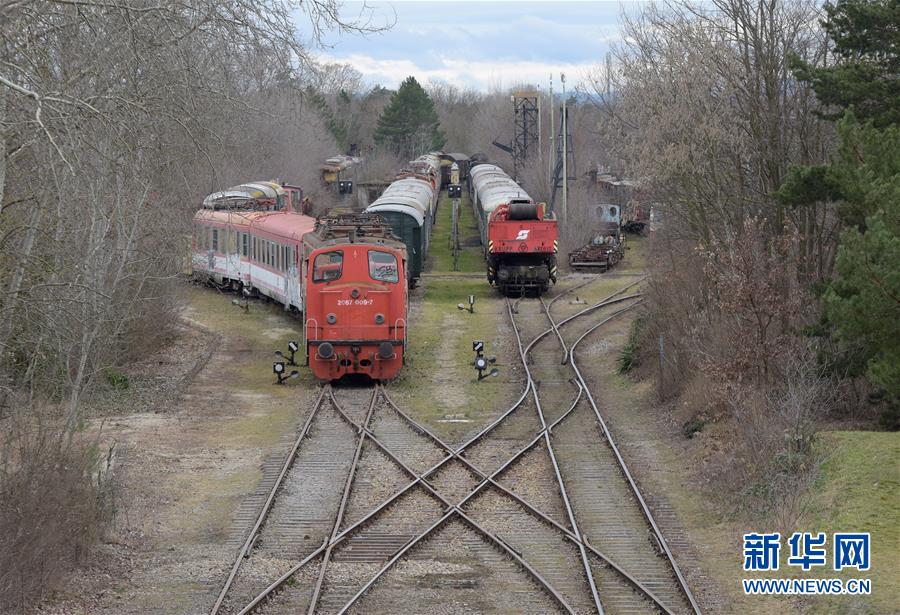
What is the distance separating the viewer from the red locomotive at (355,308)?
20781 millimetres

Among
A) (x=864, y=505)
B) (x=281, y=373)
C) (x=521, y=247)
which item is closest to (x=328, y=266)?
(x=281, y=373)

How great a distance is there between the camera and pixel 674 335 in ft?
69.5

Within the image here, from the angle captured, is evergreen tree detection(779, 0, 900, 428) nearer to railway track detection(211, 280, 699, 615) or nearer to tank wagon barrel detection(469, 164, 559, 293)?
railway track detection(211, 280, 699, 615)

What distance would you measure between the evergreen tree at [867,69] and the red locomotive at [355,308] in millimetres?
8379

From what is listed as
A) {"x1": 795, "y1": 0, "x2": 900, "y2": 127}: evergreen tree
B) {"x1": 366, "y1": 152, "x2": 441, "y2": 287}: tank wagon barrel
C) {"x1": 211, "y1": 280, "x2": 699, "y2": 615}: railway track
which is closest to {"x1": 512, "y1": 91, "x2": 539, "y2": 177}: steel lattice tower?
{"x1": 366, "y1": 152, "x2": 441, "y2": 287}: tank wagon barrel

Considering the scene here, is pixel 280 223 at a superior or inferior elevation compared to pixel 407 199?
inferior

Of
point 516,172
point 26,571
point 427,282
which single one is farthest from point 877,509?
point 516,172

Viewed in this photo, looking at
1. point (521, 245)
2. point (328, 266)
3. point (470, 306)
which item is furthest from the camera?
point (521, 245)

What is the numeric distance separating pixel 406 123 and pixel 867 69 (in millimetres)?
87812

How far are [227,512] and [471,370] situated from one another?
35.3ft

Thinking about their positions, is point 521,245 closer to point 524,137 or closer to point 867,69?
point 867,69

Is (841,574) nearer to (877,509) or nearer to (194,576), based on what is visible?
(877,509)

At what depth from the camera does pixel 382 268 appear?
21188 mm

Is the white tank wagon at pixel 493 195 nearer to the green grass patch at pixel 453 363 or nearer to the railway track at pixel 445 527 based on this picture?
the green grass patch at pixel 453 363
